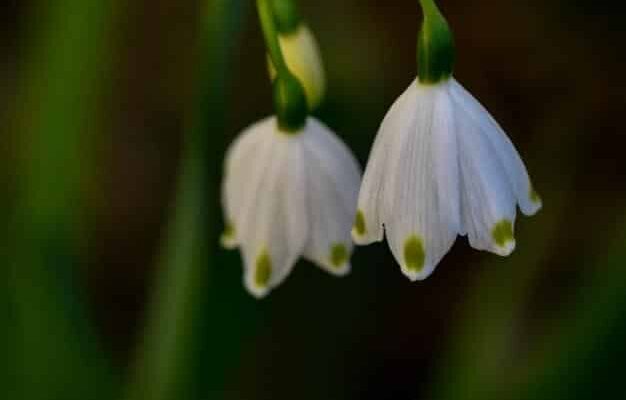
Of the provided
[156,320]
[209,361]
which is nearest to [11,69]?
[156,320]

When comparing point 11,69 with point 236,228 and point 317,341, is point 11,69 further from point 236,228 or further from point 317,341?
point 236,228

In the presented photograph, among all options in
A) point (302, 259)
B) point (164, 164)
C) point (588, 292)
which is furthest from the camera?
point (164, 164)

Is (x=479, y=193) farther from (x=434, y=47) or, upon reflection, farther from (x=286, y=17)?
(x=286, y=17)

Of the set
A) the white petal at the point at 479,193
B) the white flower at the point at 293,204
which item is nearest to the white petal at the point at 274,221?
the white flower at the point at 293,204

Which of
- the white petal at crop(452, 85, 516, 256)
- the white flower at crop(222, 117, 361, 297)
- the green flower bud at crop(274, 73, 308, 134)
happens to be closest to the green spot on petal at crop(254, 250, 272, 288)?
the white flower at crop(222, 117, 361, 297)

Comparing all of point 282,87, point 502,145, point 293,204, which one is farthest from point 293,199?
point 502,145
